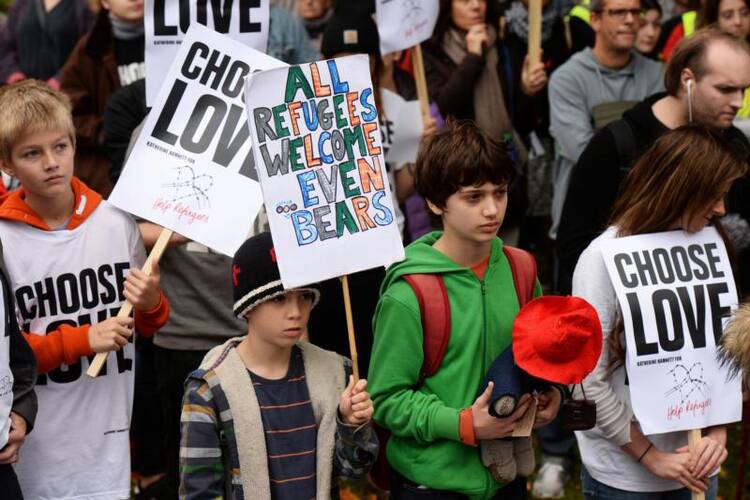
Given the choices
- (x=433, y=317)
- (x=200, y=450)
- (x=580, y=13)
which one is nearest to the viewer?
(x=200, y=450)

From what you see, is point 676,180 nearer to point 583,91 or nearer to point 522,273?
point 522,273

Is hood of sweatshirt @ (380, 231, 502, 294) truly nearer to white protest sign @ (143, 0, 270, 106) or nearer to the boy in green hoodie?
the boy in green hoodie

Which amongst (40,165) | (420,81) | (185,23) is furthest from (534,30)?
(40,165)

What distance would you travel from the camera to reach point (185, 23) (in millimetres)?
4938

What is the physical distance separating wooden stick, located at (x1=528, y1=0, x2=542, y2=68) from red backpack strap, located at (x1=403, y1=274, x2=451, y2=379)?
2.89 m

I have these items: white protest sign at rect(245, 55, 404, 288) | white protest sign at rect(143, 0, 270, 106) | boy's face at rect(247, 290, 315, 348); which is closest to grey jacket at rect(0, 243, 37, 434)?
boy's face at rect(247, 290, 315, 348)

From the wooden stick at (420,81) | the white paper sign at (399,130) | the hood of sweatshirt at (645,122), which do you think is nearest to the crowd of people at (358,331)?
the hood of sweatshirt at (645,122)

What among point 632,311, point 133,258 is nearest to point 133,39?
point 133,258

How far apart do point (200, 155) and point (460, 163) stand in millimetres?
990

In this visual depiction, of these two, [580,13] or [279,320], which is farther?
[580,13]

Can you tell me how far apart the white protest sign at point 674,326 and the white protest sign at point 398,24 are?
234cm

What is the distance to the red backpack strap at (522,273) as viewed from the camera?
161 inches

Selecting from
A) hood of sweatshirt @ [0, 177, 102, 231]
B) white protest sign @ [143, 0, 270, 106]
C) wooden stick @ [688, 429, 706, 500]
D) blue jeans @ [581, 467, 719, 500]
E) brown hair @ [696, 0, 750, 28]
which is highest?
brown hair @ [696, 0, 750, 28]

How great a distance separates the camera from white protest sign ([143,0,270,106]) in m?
4.88
